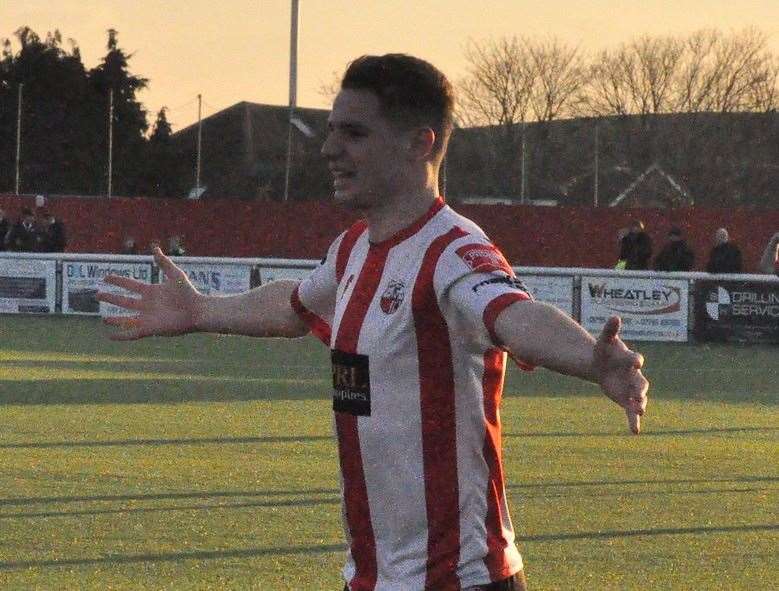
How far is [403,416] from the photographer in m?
4.14

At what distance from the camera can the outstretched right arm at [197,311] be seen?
485 centimetres

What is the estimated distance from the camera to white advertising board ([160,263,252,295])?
31.2 m

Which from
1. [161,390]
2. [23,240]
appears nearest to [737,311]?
[161,390]

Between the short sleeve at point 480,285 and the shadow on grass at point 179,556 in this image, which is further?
the shadow on grass at point 179,556

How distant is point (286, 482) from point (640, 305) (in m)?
17.7

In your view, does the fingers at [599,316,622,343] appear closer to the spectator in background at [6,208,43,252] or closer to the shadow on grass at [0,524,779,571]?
the shadow on grass at [0,524,779,571]

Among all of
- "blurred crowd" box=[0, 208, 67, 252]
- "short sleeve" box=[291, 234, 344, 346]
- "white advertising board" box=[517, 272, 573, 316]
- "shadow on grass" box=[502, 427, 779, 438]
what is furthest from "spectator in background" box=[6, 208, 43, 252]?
"short sleeve" box=[291, 234, 344, 346]

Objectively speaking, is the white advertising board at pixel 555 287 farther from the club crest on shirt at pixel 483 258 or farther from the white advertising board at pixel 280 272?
the club crest on shirt at pixel 483 258

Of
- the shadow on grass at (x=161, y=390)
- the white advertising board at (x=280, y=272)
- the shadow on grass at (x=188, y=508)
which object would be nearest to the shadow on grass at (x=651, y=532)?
the shadow on grass at (x=188, y=508)

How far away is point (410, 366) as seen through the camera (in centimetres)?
410

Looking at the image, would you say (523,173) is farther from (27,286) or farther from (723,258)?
(723,258)

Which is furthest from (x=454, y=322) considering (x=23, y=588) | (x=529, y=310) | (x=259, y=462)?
(x=259, y=462)

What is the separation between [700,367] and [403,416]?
2021 centimetres

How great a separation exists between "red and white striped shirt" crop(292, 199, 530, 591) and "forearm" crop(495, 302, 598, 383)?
0.66ft
